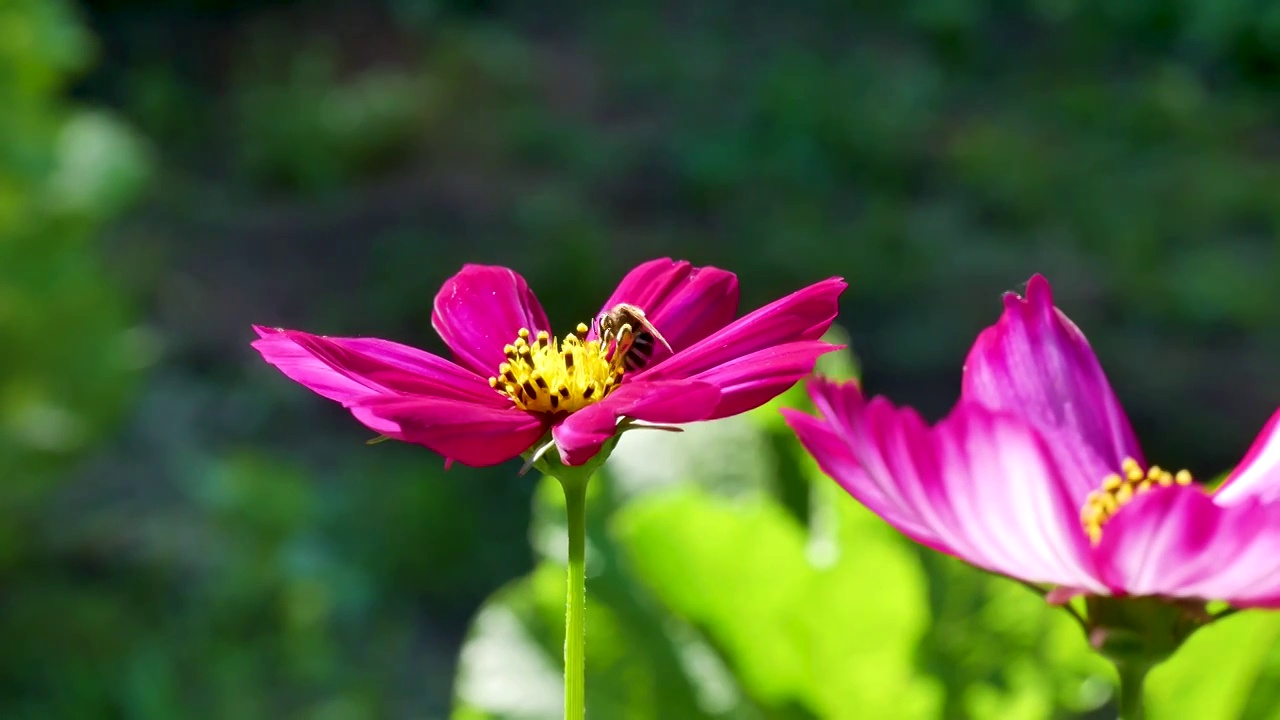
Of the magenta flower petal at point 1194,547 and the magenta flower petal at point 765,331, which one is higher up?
the magenta flower petal at point 765,331

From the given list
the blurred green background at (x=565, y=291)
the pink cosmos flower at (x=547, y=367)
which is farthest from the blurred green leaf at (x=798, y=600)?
the pink cosmos flower at (x=547, y=367)

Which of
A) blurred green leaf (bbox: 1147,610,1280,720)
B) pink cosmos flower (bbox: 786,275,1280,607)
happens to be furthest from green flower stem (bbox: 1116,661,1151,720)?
blurred green leaf (bbox: 1147,610,1280,720)

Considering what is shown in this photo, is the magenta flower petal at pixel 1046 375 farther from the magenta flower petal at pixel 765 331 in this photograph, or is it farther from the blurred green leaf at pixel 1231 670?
the blurred green leaf at pixel 1231 670

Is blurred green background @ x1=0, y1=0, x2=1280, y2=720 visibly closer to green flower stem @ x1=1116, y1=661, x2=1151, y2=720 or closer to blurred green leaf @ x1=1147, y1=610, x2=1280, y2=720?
blurred green leaf @ x1=1147, y1=610, x2=1280, y2=720

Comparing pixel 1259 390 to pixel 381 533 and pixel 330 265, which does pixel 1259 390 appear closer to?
pixel 381 533

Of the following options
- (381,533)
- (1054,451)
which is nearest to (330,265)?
(381,533)

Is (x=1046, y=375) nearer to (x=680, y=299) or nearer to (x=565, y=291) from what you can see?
(x=680, y=299)

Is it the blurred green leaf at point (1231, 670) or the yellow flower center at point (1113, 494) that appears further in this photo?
the blurred green leaf at point (1231, 670)
